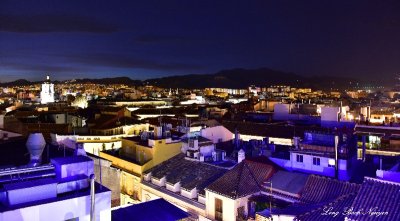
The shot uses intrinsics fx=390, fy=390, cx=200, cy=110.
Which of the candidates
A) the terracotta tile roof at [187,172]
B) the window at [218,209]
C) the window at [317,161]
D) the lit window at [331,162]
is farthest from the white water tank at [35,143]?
the lit window at [331,162]

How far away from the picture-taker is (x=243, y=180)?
22172mm

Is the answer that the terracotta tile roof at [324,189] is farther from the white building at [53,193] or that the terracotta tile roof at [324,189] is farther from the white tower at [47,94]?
the white tower at [47,94]

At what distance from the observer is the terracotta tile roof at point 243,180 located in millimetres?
21266

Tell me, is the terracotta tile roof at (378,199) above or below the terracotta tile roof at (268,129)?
above

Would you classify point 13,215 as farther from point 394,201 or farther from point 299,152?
point 299,152

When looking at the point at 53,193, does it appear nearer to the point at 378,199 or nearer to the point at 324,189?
the point at 378,199

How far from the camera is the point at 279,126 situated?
158ft

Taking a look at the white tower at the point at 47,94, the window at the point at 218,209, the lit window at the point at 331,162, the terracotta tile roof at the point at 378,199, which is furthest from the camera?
the white tower at the point at 47,94

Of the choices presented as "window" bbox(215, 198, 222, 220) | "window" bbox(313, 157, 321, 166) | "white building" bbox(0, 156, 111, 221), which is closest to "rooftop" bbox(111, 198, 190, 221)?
"window" bbox(215, 198, 222, 220)

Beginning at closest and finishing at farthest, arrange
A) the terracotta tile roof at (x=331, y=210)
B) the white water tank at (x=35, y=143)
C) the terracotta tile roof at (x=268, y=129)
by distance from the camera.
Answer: the white water tank at (x=35, y=143) < the terracotta tile roof at (x=331, y=210) < the terracotta tile roof at (x=268, y=129)

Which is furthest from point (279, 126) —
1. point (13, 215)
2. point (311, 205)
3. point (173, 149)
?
point (13, 215)

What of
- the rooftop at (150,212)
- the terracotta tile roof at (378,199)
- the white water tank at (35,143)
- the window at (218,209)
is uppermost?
the white water tank at (35,143)

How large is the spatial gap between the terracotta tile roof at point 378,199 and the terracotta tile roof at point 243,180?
6.85 metres

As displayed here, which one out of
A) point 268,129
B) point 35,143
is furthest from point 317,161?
point 268,129
